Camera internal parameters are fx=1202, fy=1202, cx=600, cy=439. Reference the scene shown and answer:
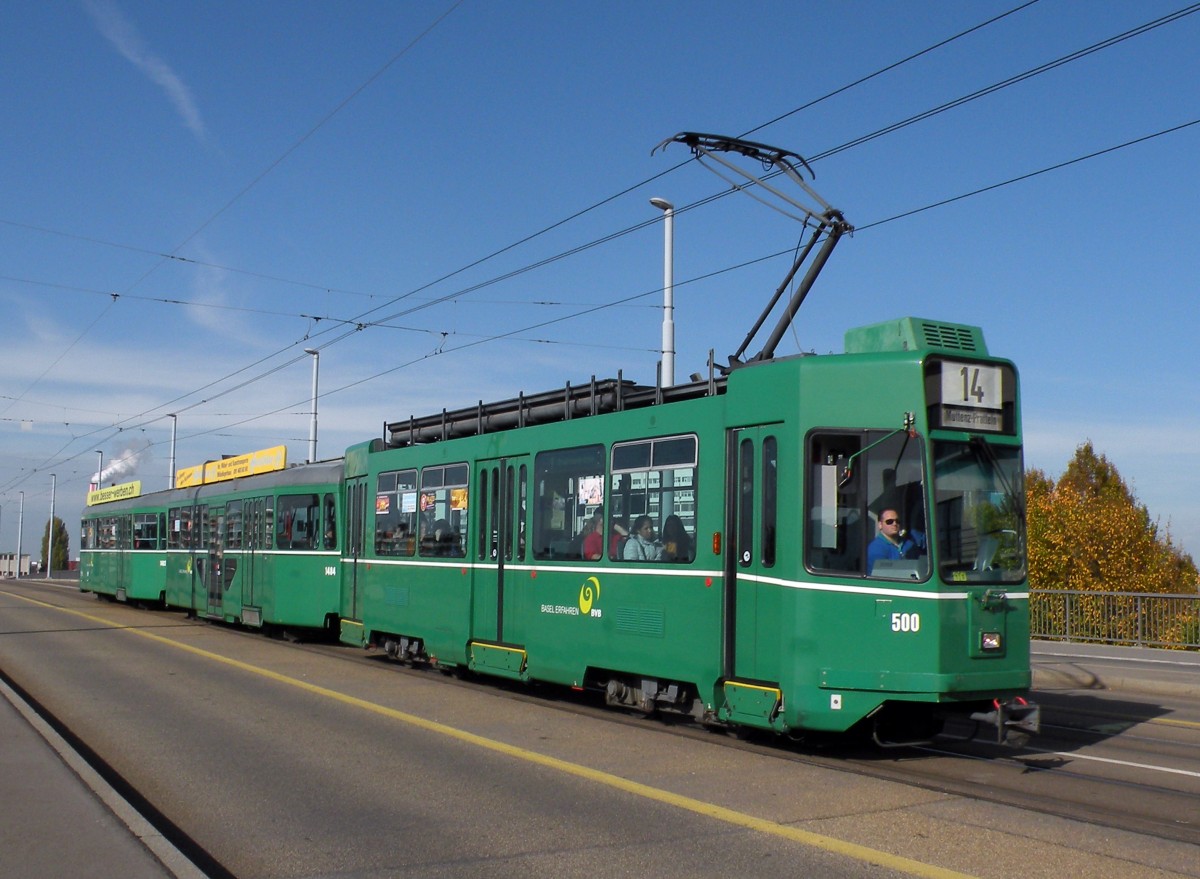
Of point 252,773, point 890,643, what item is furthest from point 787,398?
point 252,773

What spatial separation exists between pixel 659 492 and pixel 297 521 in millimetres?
12945

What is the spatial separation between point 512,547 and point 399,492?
3.95m

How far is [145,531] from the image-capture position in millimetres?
34375

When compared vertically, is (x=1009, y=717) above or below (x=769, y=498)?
below

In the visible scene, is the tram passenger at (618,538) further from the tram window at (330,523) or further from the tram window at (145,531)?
the tram window at (145,531)

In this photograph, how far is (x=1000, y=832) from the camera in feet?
23.6

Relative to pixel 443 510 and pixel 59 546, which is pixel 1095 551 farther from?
pixel 59 546

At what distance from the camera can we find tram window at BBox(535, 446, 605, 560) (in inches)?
493

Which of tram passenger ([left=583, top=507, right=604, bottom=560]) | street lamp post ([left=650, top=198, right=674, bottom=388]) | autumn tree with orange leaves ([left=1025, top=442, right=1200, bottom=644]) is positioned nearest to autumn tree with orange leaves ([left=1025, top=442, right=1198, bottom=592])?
autumn tree with orange leaves ([left=1025, top=442, right=1200, bottom=644])

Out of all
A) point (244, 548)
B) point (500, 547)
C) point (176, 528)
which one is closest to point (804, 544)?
point (500, 547)

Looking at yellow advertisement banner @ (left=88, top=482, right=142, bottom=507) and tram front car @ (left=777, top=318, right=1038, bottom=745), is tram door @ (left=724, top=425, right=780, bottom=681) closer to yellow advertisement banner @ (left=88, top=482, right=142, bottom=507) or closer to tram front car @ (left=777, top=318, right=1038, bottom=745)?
tram front car @ (left=777, top=318, right=1038, bottom=745)

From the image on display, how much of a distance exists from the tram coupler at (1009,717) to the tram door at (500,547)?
19.5ft

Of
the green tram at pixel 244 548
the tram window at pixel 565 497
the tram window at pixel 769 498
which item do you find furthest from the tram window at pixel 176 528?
the tram window at pixel 769 498

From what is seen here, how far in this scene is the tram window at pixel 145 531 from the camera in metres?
33.4
